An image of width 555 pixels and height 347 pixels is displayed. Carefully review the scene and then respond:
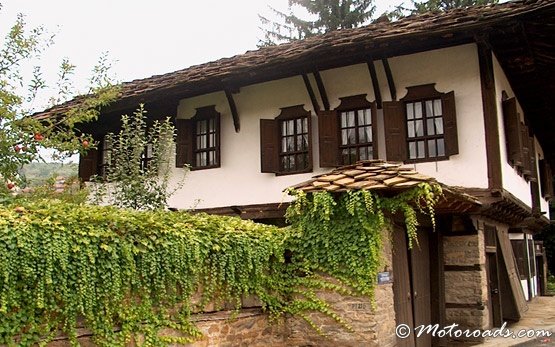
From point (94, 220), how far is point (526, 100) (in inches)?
423

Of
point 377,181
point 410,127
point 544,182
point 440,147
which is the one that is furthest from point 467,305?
point 544,182

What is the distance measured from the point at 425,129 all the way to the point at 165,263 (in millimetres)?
5437

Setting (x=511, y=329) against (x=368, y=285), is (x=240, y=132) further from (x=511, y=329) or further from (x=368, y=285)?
(x=511, y=329)

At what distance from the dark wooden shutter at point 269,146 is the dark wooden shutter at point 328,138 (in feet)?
3.14

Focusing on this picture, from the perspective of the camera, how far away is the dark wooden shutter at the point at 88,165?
12281 millimetres

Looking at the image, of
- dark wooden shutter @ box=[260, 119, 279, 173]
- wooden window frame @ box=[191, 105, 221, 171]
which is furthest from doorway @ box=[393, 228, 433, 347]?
wooden window frame @ box=[191, 105, 221, 171]

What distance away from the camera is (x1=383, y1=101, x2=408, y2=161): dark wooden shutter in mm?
9109

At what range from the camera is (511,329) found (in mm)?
9711

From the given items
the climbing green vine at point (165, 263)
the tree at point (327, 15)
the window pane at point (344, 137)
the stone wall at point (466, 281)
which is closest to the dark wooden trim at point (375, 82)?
the window pane at point (344, 137)

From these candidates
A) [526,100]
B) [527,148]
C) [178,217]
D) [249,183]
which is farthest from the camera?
[526,100]

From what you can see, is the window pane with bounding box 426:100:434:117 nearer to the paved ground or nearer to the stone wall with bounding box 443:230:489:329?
the stone wall with bounding box 443:230:489:329

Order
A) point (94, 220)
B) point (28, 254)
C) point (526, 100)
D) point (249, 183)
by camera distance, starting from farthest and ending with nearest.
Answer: point (526, 100), point (249, 183), point (94, 220), point (28, 254)

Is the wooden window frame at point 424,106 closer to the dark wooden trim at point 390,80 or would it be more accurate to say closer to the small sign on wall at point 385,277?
the dark wooden trim at point 390,80

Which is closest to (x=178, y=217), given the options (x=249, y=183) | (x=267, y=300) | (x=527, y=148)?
(x=267, y=300)
